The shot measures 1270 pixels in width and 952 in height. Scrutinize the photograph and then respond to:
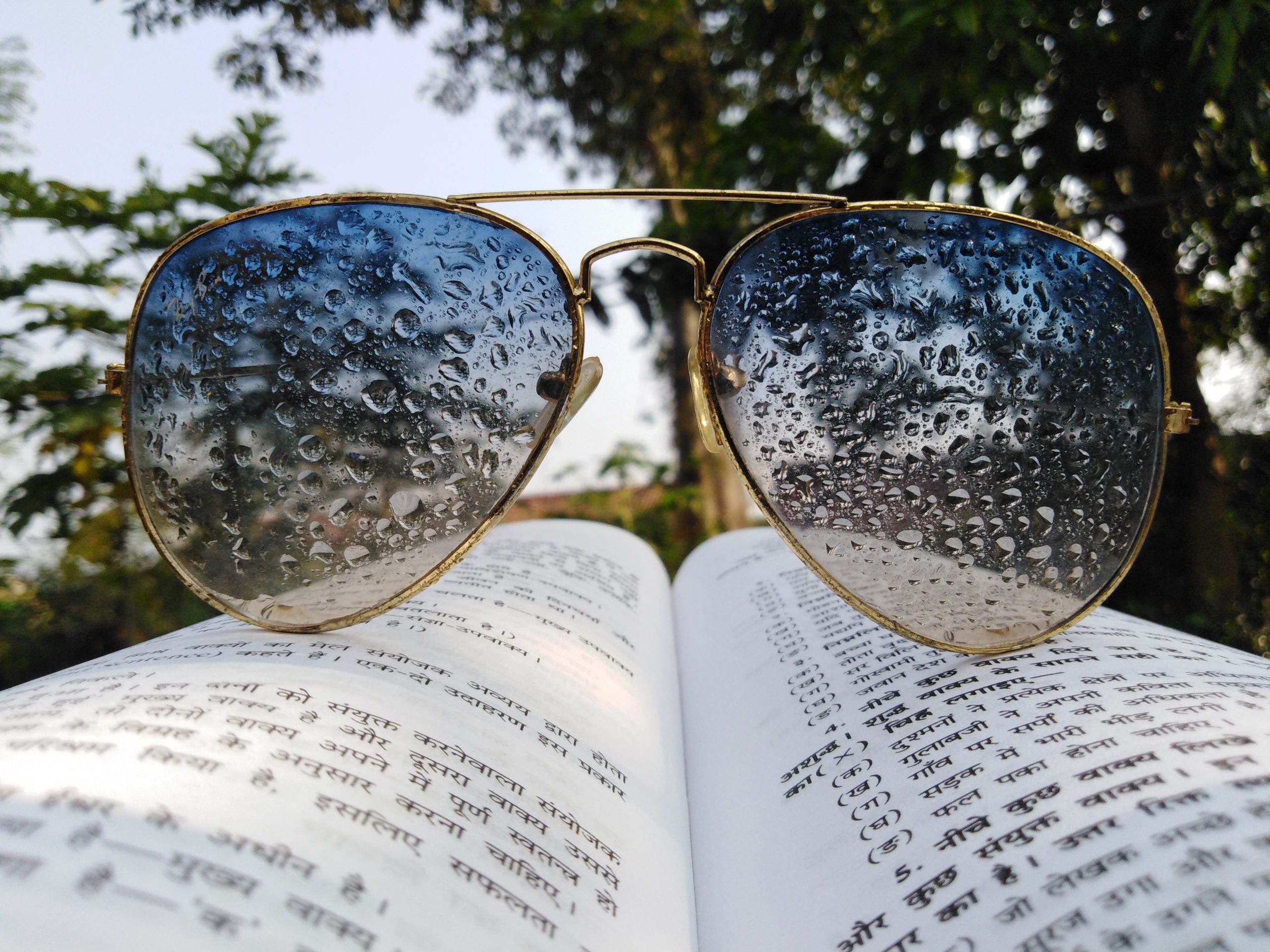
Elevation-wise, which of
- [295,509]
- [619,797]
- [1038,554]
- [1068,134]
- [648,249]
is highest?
[1068,134]

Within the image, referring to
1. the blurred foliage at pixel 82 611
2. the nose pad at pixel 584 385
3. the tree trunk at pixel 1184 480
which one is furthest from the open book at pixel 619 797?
the blurred foliage at pixel 82 611

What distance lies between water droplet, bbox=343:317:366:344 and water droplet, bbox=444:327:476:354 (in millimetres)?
74

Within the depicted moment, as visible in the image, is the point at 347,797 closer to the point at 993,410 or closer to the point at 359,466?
the point at 359,466

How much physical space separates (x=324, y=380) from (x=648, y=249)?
0.32 meters

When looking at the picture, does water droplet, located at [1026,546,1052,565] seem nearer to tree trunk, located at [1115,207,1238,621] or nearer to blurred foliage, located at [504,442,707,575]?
tree trunk, located at [1115,207,1238,621]

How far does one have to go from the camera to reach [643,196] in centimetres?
69

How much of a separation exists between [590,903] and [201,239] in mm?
637

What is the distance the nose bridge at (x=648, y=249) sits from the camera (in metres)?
0.68

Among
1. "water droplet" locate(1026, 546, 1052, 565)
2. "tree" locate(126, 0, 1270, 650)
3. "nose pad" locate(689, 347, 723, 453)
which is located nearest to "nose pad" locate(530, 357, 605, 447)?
"nose pad" locate(689, 347, 723, 453)

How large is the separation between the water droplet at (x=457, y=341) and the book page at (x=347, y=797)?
25 centimetres

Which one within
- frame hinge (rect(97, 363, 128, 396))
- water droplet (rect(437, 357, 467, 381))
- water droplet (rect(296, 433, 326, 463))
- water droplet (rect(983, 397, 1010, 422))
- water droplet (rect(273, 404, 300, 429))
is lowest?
water droplet (rect(983, 397, 1010, 422))

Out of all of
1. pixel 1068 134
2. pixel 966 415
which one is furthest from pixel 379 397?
pixel 1068 134

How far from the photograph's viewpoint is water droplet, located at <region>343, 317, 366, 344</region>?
65cm

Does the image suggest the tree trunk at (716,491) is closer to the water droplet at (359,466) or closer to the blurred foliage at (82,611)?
the blurred foliage at (82,611)
